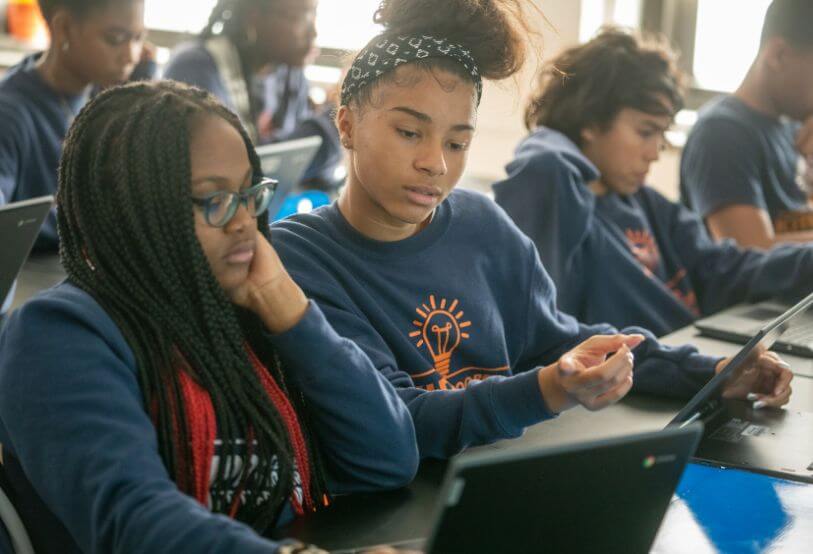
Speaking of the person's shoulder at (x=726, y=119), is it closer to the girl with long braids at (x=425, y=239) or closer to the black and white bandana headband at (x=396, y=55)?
the girl with long braids at (x=425, y=239)

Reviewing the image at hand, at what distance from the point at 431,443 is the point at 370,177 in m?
0.36

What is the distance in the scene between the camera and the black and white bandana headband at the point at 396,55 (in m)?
1.41

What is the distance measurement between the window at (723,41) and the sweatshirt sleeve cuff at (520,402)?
3335mm

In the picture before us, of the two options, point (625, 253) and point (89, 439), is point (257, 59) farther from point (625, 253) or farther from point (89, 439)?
point (89, 439)

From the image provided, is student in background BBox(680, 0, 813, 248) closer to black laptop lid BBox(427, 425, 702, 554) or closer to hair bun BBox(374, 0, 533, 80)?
hair bun BBox(374, 0, 533, 80)

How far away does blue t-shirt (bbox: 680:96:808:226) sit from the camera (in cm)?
287

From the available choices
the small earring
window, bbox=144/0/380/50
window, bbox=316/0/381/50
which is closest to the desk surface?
the small earring

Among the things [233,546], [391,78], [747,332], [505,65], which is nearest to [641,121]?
[747,332]

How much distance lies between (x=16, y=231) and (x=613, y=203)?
1.21 m

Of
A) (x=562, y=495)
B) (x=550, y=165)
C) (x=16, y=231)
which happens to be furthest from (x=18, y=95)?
(x=562, y=495)

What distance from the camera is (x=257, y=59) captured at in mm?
3707

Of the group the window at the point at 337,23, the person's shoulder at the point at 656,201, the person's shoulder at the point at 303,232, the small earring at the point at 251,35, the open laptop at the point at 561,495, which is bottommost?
the window at the point at 337,23

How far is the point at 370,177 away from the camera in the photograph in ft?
4.70

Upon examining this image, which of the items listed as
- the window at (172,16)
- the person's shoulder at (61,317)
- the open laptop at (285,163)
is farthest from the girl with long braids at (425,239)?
the window at (172,16)
